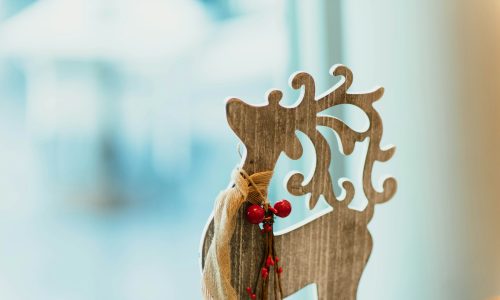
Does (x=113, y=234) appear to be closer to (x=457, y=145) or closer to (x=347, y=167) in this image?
(x=347, y=167)

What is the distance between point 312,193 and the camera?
842 mm

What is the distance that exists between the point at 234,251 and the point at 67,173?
35 centimetres

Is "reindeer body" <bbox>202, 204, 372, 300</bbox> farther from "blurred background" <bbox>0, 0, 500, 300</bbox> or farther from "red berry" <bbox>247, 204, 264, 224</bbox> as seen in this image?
"blurred background" <bbox>0, 0, 500, 300</bbox>

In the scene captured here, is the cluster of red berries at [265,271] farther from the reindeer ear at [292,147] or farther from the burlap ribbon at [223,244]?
the reindeer ear at [292,147]

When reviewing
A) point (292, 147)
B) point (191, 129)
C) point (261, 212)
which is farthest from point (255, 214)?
point (191, 129)

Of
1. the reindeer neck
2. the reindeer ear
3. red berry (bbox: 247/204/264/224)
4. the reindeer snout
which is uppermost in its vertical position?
the reindeer snout

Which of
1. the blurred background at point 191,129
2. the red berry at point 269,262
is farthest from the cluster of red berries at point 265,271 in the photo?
the blurred background at point 191,129

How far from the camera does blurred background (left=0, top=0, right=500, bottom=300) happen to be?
3.12 ft

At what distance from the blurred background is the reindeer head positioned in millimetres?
182

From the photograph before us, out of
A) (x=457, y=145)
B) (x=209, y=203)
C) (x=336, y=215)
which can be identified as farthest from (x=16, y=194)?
(x=457, y=145)

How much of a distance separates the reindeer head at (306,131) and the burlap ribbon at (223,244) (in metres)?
0.04

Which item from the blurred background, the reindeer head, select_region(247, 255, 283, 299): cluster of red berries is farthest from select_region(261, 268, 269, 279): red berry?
the blurred background

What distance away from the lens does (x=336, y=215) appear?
2.84 ft

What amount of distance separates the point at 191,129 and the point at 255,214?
31 cm
